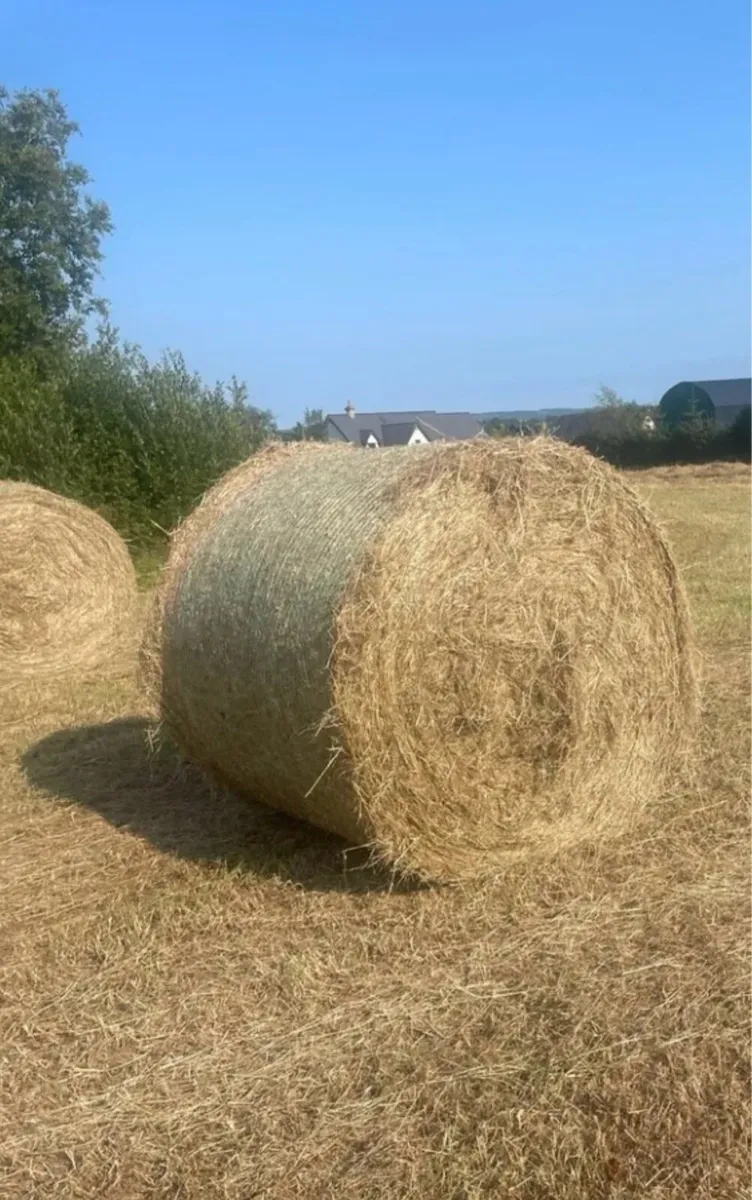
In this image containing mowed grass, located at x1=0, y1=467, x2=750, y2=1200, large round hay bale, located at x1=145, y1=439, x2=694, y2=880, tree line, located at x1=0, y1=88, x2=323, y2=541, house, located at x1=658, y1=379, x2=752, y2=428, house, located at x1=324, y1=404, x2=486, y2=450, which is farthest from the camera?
house, located at x1=658, y1=379, x2=752, y2=428

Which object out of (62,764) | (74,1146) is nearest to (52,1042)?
(74,1146)

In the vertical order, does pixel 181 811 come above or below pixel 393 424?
below

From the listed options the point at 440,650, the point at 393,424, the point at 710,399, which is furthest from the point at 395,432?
the point at 440,650

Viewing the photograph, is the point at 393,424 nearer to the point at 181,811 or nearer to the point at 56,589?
the point at 56,589

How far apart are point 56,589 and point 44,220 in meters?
15.7

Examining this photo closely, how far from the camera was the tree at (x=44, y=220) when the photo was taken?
22.6 m

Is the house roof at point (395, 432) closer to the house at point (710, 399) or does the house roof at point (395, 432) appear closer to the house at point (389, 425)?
the house at point (389, 425)

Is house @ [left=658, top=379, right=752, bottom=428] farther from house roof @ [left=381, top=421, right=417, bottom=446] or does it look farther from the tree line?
the tree line

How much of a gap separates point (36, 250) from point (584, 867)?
21.5 meters

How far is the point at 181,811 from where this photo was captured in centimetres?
571

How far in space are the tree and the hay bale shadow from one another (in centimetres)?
1600

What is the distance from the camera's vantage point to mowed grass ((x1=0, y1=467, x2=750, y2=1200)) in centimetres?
295

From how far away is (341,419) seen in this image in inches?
1200

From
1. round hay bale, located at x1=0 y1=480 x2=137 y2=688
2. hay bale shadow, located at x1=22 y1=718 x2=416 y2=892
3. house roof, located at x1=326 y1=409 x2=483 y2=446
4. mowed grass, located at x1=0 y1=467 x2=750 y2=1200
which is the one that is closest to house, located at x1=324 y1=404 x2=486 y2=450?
house roof, located at x1=326 y1=409 x2=483 y2=446
